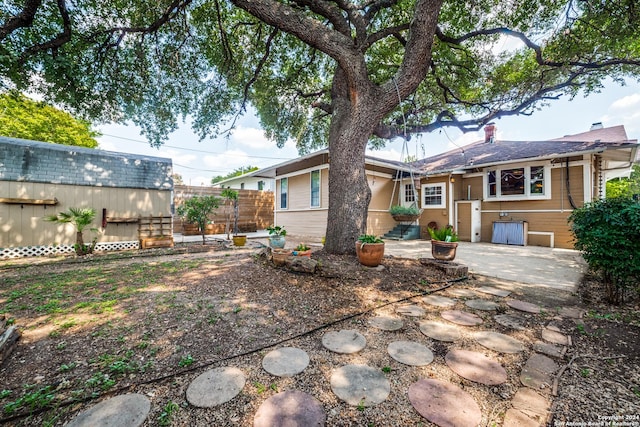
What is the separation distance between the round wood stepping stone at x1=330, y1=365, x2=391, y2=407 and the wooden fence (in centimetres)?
1081

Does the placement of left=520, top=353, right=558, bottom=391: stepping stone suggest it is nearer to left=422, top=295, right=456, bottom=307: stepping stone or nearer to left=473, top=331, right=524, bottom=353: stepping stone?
left=473, top=331, right=524, bottom=353: stepping stone

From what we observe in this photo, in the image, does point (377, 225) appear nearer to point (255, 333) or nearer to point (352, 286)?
point (352, 286)

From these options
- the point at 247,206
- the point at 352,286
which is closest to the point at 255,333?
the point at 352,286

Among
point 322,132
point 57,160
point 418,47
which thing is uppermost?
point 322,132

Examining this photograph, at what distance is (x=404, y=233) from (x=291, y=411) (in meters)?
9.64

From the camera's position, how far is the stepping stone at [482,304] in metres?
2.77

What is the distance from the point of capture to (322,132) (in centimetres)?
1052

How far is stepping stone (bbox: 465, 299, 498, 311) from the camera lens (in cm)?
277


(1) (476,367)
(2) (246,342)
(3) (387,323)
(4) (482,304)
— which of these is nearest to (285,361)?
(2) (246,342)

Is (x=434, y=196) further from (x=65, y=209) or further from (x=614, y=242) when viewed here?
(x=65, y=209)

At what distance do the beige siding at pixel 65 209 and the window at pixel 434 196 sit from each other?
1026 cm

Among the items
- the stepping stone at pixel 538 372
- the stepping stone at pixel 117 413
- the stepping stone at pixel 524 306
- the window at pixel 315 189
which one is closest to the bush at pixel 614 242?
the stepping stone at pixel 524 306

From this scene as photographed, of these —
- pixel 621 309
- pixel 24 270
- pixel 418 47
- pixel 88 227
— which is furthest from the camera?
pixel 88 227

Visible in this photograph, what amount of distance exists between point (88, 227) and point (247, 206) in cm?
694
